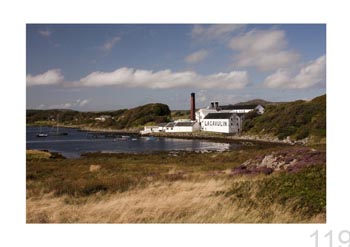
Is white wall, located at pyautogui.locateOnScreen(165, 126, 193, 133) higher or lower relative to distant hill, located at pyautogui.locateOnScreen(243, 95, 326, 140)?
lower

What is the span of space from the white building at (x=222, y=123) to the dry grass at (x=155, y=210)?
3956 cm

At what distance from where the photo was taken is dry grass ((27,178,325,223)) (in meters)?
8.11

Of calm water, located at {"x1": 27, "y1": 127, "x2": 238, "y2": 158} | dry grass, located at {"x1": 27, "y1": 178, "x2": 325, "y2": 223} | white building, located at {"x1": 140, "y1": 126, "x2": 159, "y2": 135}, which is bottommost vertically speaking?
calm water, located at {"x1": 27, "y1": 127, "x2": 238, "y2": 158}

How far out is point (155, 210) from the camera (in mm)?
8414

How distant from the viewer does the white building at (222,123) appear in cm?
4934

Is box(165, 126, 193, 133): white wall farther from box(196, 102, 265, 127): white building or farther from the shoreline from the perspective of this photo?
box(196, 102, 265, 127): white building

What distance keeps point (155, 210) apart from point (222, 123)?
143 feet

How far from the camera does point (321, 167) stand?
10078 mm

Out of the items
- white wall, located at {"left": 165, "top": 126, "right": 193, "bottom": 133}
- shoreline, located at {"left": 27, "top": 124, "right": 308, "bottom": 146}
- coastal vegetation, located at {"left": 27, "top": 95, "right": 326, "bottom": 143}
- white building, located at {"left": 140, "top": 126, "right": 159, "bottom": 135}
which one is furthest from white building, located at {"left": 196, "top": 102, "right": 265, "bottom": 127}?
white building, located at {"left": 140, "top": 126, "right": 159, "bottom": 135}

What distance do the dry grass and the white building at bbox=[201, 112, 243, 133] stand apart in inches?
1558

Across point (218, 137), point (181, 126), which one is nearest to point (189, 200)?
point (218, 137)
